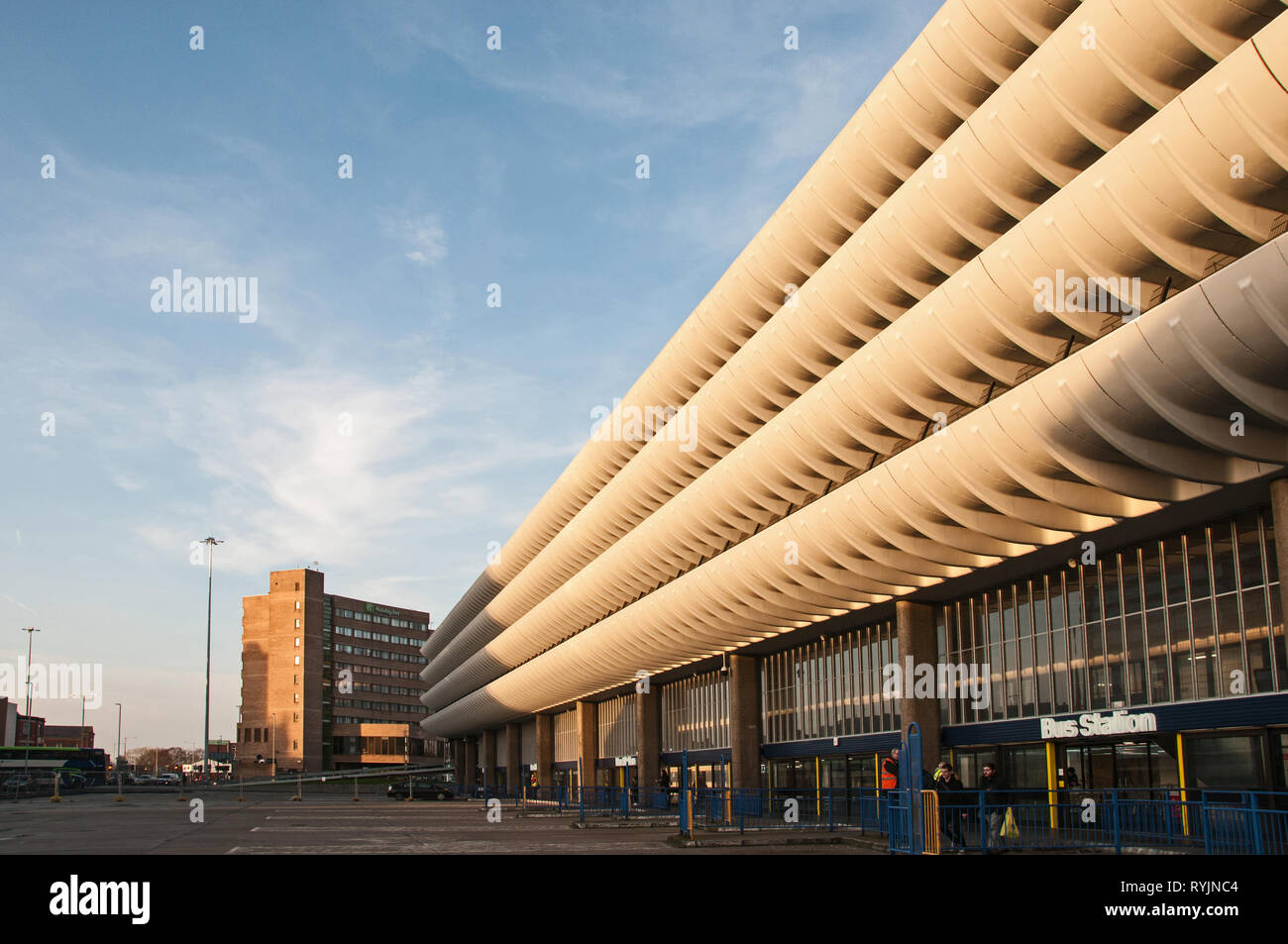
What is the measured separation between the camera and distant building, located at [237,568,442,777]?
542ft

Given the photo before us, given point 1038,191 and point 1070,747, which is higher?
point 1038,191

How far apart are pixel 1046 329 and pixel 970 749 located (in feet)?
44.2

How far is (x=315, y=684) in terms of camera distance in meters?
168

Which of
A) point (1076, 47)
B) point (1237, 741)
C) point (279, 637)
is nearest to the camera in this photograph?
point (1076, 47)

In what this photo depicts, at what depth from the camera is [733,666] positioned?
4462 cm

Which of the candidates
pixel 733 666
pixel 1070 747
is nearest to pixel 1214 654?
pixel 1070 747

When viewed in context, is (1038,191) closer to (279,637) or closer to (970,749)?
(970,749)

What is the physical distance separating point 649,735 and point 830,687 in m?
19.6

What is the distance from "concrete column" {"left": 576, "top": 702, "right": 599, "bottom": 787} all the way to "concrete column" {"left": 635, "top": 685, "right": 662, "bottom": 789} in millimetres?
8734

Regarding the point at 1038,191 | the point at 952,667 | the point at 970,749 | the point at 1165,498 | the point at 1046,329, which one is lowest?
the point at 970,749

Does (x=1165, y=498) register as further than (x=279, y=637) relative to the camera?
No
